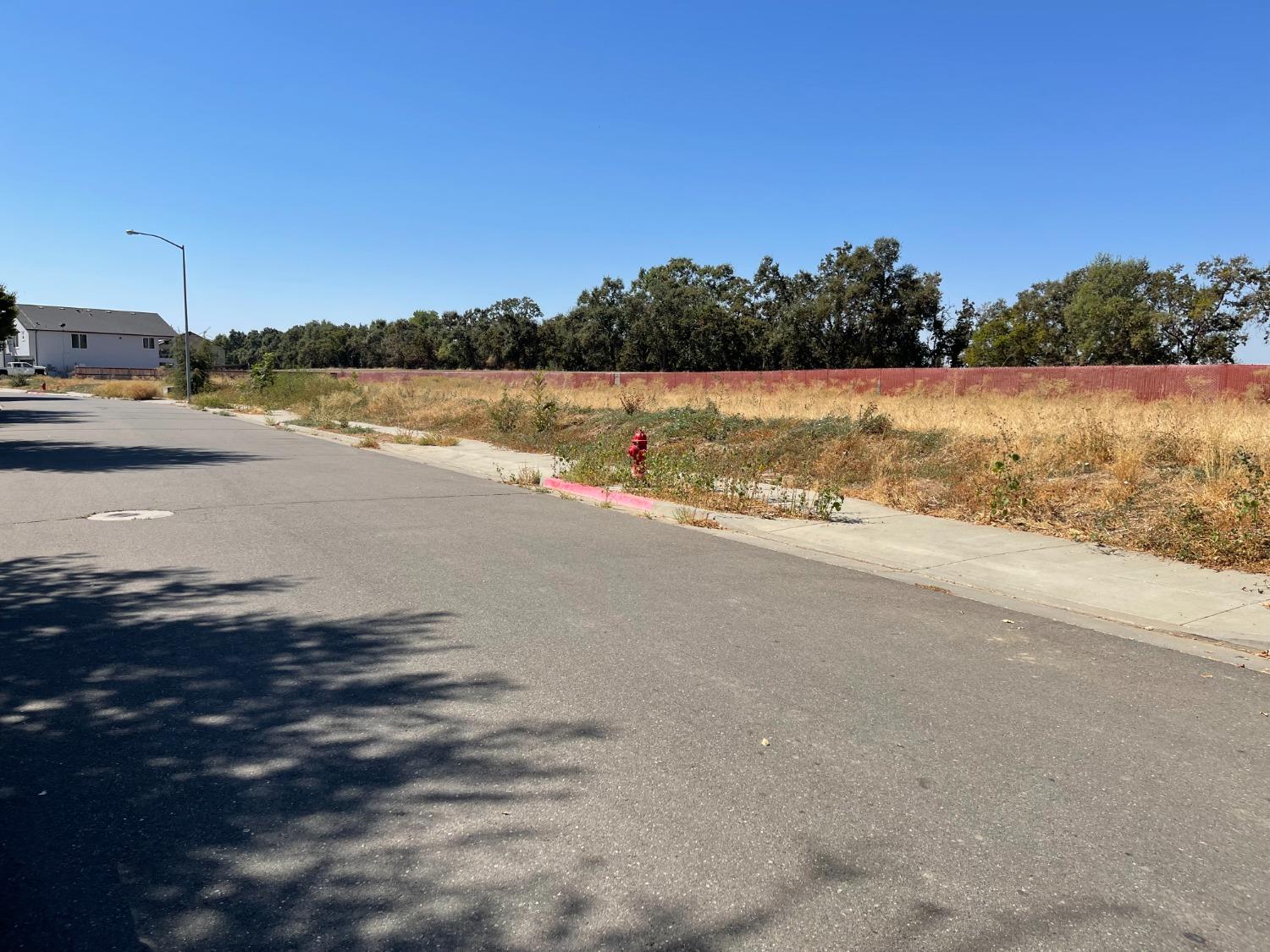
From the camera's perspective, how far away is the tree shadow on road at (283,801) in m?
2.63

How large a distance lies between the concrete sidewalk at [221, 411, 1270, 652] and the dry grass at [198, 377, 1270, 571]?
47cm

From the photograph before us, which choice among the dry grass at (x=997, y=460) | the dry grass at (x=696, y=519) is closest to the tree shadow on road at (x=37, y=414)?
the dry grass at (x=997, y=460)

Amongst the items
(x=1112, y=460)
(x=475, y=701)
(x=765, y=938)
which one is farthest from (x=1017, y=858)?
(x=1112, y=460)

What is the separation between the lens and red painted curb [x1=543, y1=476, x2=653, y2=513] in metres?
11.7

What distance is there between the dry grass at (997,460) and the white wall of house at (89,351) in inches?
4323

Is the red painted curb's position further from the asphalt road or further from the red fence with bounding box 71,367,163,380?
the red fence with bounding box 71,367,163,380

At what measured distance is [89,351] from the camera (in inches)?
4316

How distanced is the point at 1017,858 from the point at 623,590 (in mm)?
4082

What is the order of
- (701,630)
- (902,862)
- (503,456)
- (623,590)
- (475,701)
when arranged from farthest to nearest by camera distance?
1. (503,456)
2. (623,590)
3. (701,630)
4. (475,701)
5. (902,862)

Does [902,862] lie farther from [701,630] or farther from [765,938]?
[701,630]

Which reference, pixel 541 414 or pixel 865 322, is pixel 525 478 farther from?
pixel 865 322

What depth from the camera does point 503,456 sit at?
1809 cm

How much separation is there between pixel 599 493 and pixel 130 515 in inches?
243

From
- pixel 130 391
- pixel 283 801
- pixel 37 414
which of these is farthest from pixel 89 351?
pixel 283 801
